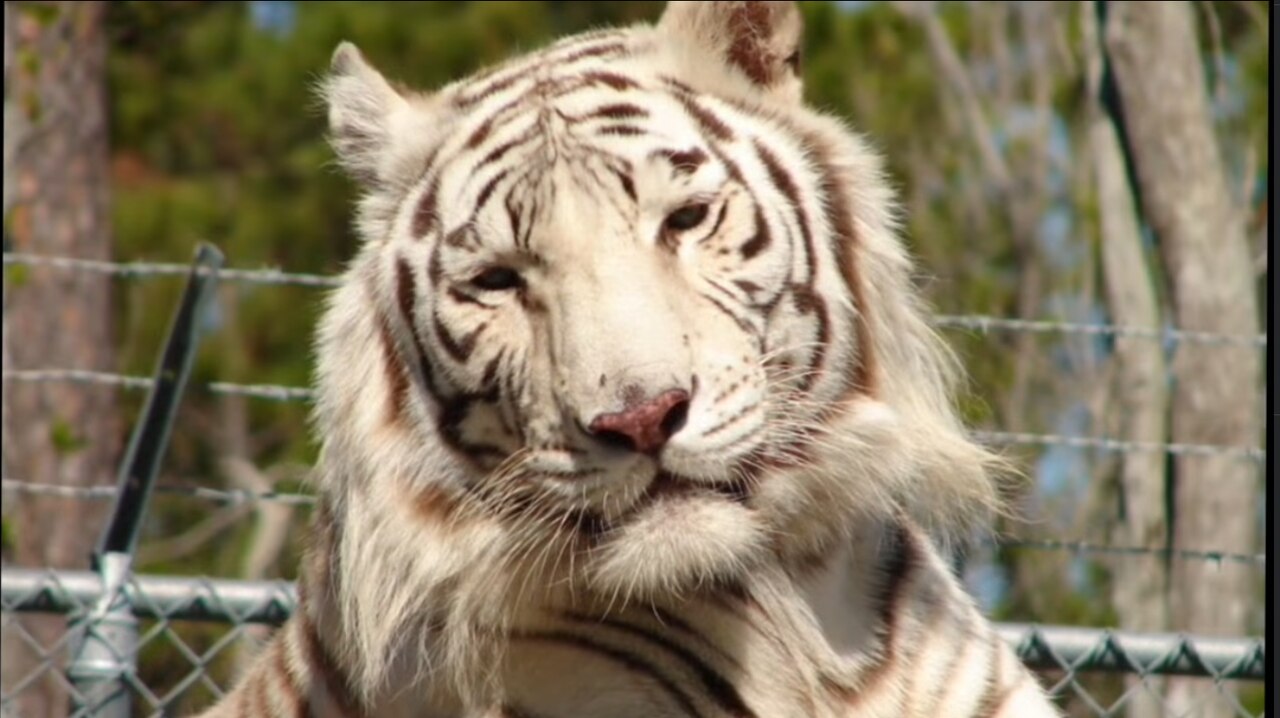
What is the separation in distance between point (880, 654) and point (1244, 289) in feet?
10.4

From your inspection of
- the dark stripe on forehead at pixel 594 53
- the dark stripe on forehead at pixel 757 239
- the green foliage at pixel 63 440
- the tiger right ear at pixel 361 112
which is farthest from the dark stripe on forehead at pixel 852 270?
the green foliage at pixel 63 440

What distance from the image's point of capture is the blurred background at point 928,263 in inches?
223

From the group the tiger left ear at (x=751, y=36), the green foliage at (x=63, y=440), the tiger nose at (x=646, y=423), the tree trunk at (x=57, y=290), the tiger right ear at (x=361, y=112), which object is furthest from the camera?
the tree trunk at (x=57, y=290)

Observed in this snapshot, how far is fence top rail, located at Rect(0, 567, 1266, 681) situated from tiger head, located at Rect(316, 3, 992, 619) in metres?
0.66

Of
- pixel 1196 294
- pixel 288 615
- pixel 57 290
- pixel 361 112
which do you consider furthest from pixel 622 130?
pixel 57 290

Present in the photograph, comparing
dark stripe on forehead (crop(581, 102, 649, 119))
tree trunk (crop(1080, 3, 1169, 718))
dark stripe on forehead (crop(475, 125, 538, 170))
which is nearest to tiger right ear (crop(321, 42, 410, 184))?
dark stripe on forehead (crop(475, 125, 538, 170))

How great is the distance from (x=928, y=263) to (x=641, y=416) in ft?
6.09

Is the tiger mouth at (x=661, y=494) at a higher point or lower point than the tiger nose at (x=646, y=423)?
lower

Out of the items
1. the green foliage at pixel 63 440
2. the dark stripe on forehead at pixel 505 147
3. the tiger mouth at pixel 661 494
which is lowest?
the green foliage at pixel 63 440

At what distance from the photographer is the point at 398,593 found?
10.2 feet

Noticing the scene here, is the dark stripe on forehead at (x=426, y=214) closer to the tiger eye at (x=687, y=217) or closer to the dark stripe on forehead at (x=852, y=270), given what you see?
the tiger eye at (x=687, y=217)

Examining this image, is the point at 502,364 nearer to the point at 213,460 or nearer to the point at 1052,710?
the point at 1052,710

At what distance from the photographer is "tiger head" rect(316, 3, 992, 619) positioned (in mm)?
2799

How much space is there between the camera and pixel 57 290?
6.64 metres
